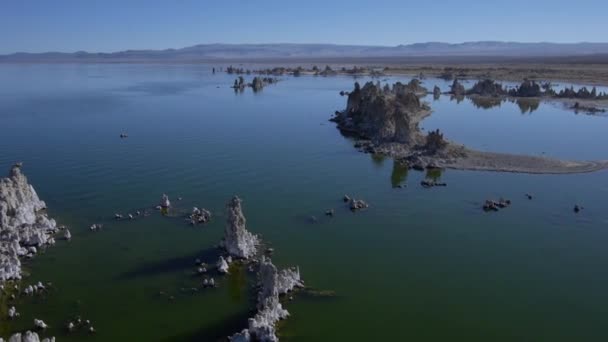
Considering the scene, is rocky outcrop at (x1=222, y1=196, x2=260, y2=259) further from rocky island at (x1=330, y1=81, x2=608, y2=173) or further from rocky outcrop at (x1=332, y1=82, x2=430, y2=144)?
rocky outcrop at (x1=332, y1=82, x2=430, y2=144)

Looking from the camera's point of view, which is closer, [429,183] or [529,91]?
[429,183]

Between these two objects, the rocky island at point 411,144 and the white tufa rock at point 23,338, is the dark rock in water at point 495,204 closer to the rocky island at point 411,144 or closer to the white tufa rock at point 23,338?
the rocky island at point 411,144

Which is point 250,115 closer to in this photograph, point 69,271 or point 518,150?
point 518,150

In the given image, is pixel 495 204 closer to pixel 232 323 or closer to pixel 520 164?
pixel 520 164

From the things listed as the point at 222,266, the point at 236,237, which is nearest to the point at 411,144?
the point at 236,237

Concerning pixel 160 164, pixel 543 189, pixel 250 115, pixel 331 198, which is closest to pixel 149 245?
pixel 331 198
